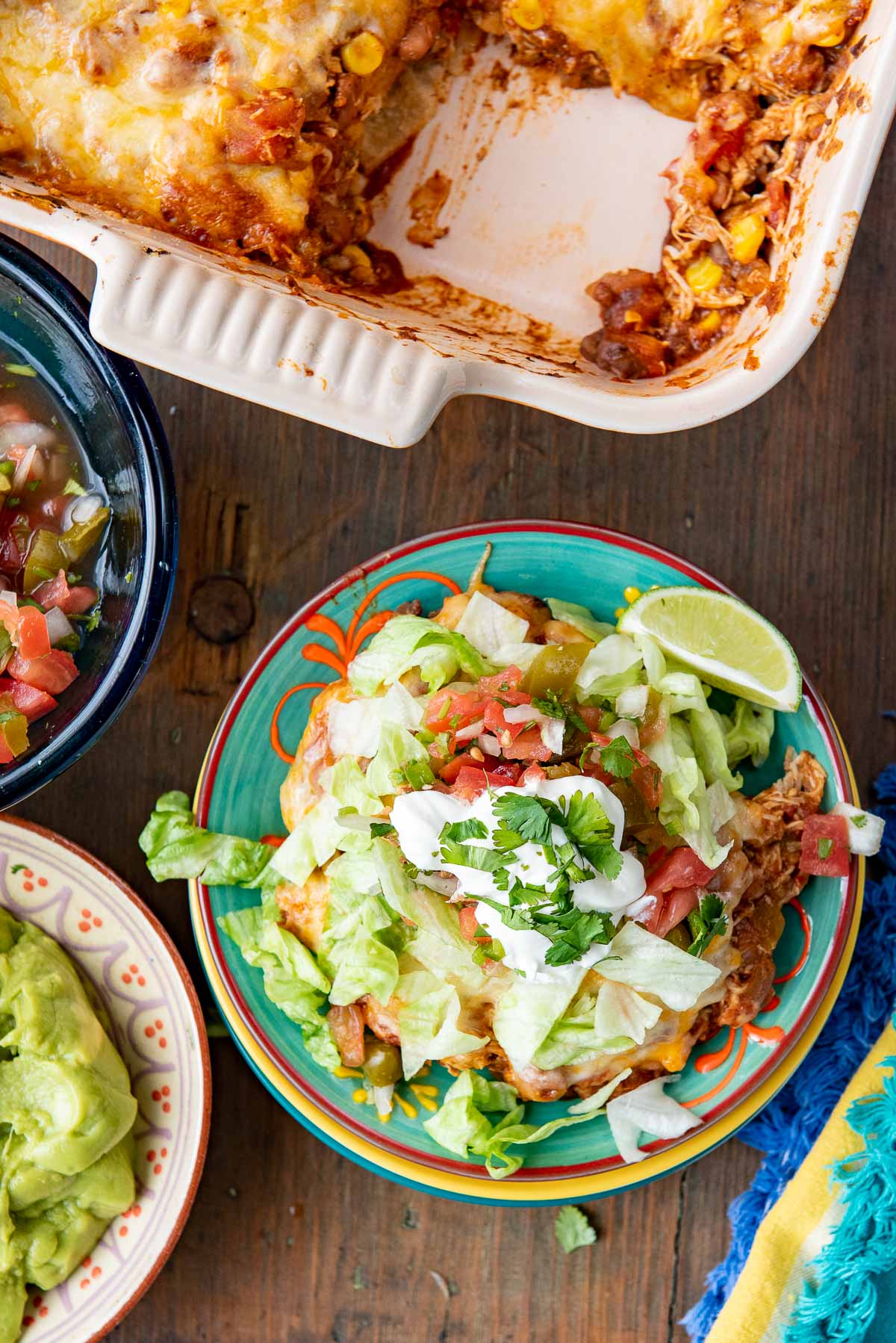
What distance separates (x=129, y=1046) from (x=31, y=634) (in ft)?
2.61

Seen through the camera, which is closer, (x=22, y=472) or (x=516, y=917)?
(x=516, y=917)

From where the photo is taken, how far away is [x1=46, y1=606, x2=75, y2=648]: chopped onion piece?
2029mm

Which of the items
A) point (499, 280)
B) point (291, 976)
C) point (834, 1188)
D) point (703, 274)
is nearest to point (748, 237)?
point (703, 274)

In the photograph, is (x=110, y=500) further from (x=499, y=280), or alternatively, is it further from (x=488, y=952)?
(x=488, y=952)

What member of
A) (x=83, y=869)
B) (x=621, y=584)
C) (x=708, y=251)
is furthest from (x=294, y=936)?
(x=708, y=251)

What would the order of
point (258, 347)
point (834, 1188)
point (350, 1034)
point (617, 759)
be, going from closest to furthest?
point (258, 347) → point (617, 759) → point (350, 1034) → point (834, 1188)

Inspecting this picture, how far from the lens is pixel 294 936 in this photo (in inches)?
80.5

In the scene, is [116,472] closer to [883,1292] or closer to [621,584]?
[621,584]

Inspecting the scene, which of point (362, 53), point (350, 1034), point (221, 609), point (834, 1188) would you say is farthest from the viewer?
point (221, 609)

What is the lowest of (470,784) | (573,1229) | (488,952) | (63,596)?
(573,1229)

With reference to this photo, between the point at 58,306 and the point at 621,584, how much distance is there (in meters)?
1.06

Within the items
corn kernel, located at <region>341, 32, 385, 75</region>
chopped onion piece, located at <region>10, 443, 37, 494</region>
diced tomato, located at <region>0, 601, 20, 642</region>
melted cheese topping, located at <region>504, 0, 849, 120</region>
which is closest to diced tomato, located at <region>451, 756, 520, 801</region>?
diced tomato, located at <region>0, 601, 20, 642</region>

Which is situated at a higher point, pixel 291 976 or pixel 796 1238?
pixel 291 976

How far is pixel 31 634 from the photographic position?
199cm
